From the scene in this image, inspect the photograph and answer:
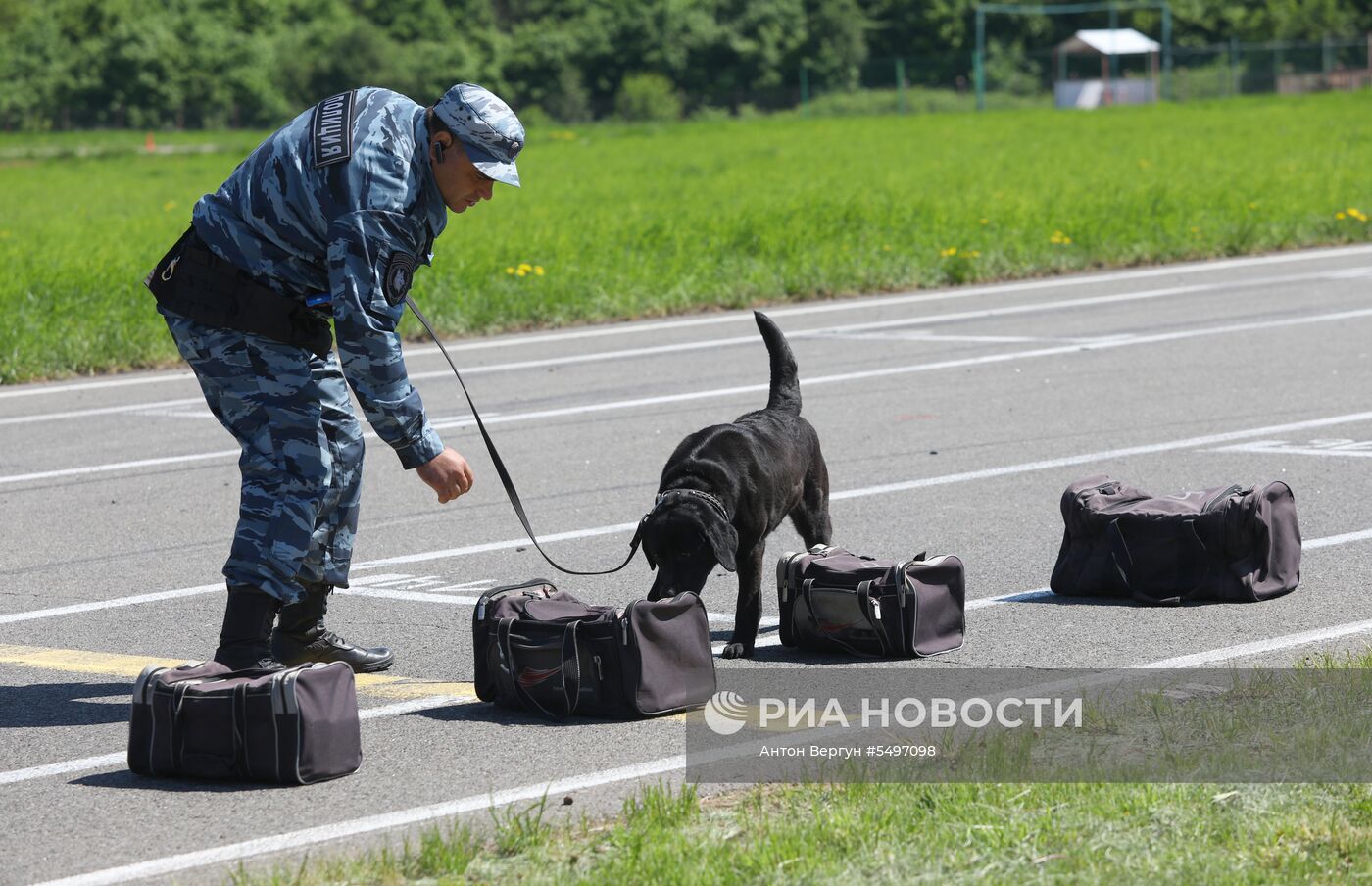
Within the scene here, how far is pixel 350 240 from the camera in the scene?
513 cm

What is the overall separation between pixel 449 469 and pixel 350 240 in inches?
28.0

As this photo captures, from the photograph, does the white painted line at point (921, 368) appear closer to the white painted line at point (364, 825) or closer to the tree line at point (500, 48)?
the white painted line at point (364, 825)

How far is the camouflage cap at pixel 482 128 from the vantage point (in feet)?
17.0

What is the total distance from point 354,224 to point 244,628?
128cm

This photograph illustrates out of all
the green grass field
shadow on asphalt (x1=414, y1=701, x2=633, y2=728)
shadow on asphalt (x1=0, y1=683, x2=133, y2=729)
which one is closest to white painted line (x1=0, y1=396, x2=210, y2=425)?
the green grass field

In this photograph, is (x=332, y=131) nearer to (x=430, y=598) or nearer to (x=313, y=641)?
(x=313, y=641)

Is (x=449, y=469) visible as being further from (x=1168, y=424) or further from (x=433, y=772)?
(x=1168, y=424)

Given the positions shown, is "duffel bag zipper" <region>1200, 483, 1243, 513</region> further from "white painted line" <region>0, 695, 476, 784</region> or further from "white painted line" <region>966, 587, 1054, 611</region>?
"white painted line" <region>0, 695, 476, 784</region>

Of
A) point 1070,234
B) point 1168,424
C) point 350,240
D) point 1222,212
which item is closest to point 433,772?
point 350,240

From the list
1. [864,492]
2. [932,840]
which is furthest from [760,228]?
[932,840]

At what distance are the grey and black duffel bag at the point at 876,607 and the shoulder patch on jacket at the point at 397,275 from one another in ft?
5.62

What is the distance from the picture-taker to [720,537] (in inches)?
228

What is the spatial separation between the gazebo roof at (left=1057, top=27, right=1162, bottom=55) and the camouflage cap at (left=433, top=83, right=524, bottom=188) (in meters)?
74.3

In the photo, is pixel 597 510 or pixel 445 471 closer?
pixel 445 471
